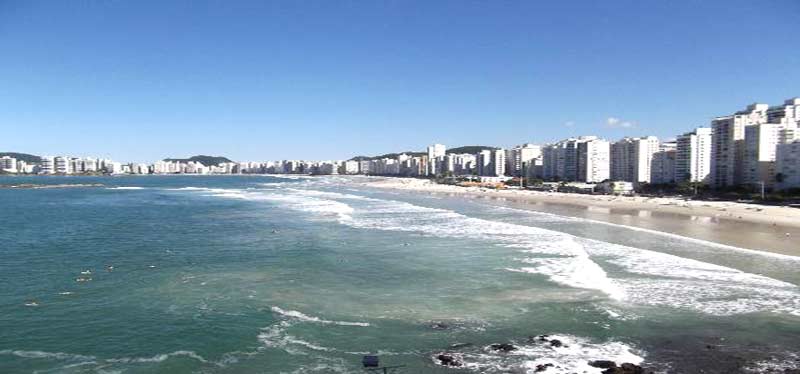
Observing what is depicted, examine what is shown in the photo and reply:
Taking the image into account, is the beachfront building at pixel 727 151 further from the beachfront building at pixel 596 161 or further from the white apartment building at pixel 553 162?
the white apartment building at pixel 553 162

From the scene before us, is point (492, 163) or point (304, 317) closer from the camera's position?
point (304, 317)

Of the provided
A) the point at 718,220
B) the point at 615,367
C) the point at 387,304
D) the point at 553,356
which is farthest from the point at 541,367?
the point at 718,220

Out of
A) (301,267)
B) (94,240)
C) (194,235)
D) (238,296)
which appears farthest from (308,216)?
(238,296)

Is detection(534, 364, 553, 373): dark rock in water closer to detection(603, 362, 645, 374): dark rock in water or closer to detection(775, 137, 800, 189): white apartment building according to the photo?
detection(603, 362, 645, 374): dark rock in water

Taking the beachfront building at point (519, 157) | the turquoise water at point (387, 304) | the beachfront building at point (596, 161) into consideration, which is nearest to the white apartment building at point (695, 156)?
the beachfront building at point (596, 161)

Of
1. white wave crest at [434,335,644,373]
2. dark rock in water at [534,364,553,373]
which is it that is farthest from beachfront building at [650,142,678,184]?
dark rock in water at [534,364,553,373]

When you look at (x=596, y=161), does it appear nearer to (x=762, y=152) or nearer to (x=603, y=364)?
(x=762, y=152)

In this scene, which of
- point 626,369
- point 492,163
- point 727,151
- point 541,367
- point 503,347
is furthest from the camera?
point 492,163
